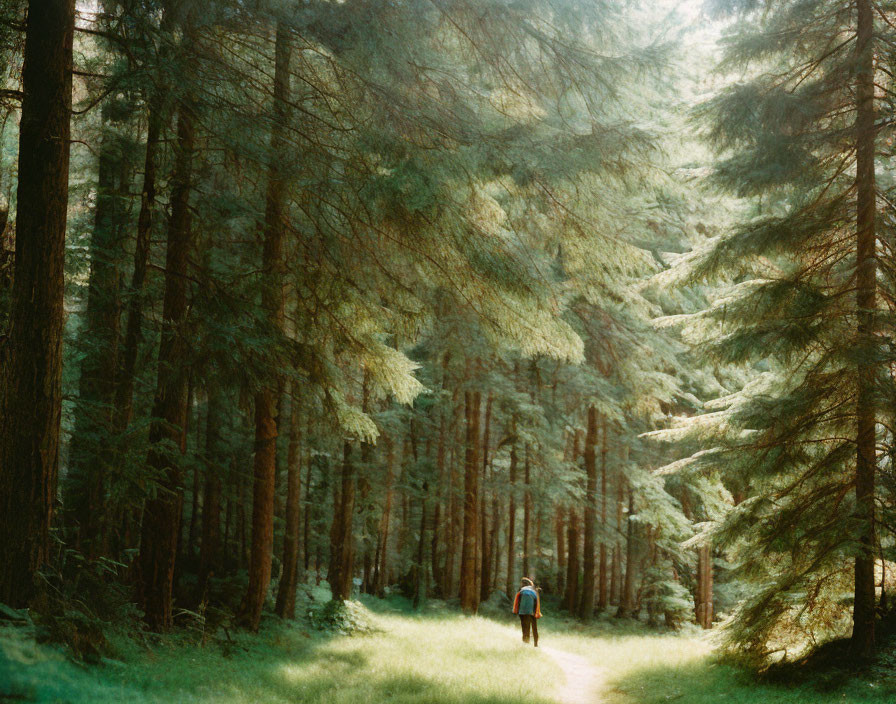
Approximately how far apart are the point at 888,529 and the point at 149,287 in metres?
10.5

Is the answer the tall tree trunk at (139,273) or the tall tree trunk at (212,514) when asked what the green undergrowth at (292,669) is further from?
the tall tree trunk at (212,514)

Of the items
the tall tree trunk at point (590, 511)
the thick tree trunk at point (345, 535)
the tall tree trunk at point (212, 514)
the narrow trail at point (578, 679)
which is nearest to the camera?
the narrow trail at point (578, 679)

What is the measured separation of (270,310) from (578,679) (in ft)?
27.9

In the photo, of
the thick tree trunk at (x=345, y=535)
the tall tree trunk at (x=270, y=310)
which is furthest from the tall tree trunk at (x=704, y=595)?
the tall tree trunk at (x=270, y=310)

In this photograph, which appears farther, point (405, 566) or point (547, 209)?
point (405, 566)

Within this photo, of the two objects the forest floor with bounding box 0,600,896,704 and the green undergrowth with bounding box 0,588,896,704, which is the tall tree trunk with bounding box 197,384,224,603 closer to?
the green undergrowth with bounding box 0,588,896,704

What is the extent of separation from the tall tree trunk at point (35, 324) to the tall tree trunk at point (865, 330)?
8.86 m

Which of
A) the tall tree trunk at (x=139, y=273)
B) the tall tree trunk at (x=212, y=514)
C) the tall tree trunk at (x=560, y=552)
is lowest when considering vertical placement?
the tall tree trunk at (x=560, y=552)

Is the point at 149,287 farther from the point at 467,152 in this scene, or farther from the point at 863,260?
the point at 863,260

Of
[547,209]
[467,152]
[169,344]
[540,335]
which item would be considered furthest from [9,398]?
[547,209]

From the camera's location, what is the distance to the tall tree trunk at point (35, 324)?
6105 mm

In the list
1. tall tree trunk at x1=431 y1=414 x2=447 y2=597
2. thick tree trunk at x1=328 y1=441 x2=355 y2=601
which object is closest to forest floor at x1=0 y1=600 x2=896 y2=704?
thick tree trunk at x1=328 y1=441 x2=355 y2=601

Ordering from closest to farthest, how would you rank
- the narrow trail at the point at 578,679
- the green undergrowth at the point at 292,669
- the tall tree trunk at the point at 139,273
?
1. the green undergrowth at the point at 292,669
2. the tall tree trunk at the point at 139,273
3. the narrow trail at the point at 578,679

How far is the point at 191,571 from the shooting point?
723 inches
